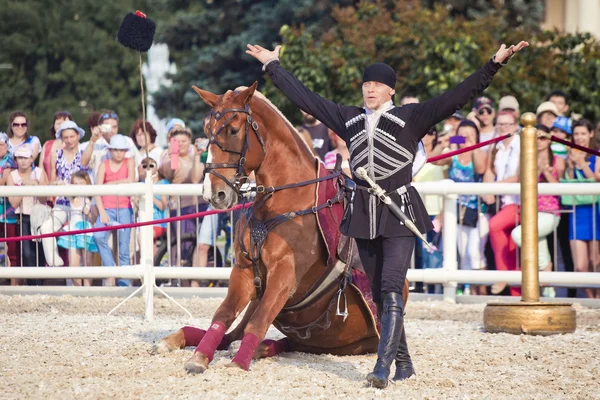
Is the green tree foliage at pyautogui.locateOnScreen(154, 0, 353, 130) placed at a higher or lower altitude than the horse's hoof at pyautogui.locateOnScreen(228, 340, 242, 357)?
higher

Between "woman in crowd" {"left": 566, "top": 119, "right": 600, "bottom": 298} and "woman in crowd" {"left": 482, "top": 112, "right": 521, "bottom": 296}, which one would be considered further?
"woman in crowd" {"left": 482, "top": 112, "right": 521, "bottom": 296}

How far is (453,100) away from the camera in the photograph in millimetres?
7016

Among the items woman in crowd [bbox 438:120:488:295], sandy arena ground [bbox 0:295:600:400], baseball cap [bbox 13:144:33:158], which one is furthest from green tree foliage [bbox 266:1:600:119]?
sandy arena ground [bbox 0:295:600:400]

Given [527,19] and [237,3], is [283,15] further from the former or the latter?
[527,19]

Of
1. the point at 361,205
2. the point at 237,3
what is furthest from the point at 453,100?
the point at 237,3

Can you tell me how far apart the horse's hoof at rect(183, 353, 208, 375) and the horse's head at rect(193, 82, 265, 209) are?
0.99m

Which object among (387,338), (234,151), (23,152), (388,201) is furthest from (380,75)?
(23,152)

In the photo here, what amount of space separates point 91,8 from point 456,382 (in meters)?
42.2

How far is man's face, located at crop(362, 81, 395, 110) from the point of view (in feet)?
23.6

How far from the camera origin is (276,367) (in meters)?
7.68

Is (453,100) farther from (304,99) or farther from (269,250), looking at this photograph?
(269,250)

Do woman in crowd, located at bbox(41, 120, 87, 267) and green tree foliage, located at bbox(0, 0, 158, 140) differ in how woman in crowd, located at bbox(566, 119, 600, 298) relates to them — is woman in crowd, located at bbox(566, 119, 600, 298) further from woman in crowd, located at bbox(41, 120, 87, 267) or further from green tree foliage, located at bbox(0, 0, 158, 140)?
green tree foliage, located at bbox(0, 0, 158, 140)

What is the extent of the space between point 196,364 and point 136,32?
159 inches

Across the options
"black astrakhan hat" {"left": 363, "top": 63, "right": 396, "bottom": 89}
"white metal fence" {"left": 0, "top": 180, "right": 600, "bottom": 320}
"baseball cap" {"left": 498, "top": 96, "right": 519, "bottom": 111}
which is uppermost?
"baseball cap" {"left": 498, "top": 96, "right": 519, "bottom": 111}
